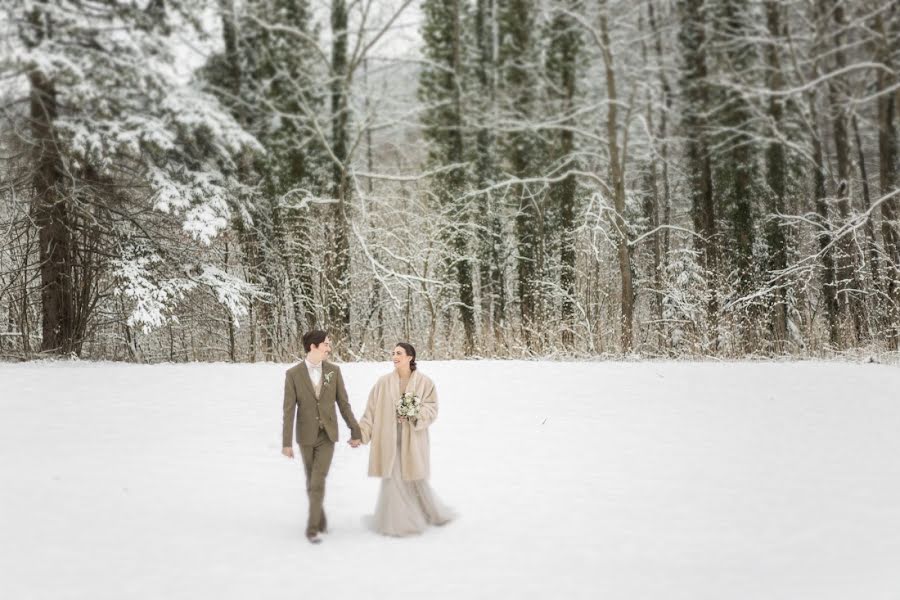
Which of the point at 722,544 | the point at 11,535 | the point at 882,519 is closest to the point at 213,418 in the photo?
the point at 11,535

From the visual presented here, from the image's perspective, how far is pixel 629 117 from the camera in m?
15.5

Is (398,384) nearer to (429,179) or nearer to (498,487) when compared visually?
(498,487)

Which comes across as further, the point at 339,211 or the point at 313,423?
the point at 339,211

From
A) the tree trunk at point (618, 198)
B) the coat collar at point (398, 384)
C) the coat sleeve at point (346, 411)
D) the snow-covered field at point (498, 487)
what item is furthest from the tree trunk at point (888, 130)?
the coat sleeve at point (346, 411)

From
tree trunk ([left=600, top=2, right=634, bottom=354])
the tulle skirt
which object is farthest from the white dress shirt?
tree trunk ([left=600, top=2, right=634, bottom=354])

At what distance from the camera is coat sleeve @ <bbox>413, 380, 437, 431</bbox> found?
17.5 ft

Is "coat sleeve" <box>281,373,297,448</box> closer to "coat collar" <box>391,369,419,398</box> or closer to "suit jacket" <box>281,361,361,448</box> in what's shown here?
"suit jacket" <box>281,361,361,448</box>

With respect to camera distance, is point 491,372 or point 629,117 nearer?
point 491,372

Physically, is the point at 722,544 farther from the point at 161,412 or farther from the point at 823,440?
the point at 161,412

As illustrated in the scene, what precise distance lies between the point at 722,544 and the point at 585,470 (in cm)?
183

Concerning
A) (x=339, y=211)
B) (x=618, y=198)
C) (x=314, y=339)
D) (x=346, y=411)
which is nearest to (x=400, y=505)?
(x=346, y=411)

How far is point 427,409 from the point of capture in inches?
212

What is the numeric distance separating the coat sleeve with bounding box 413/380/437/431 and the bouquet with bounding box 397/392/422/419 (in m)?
0.04

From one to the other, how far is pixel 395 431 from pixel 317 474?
0.64 m
